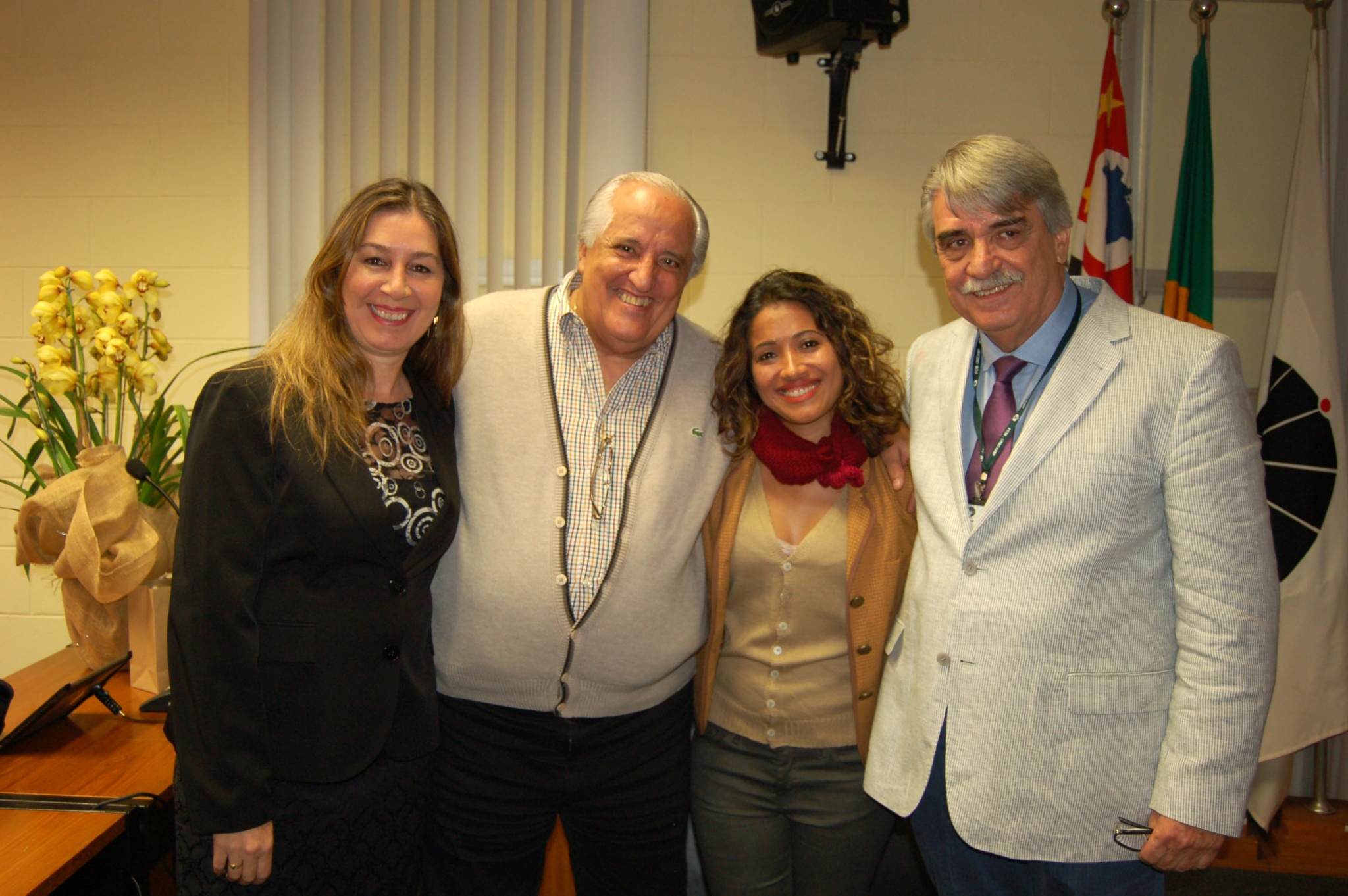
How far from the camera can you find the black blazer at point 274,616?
1387mm

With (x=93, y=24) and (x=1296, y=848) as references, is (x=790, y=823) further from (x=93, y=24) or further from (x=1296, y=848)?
(x=93, y=24)

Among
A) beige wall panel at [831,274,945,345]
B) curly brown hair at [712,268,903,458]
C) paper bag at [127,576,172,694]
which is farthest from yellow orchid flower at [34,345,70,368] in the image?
beige wall panel at [831,274,945,345]

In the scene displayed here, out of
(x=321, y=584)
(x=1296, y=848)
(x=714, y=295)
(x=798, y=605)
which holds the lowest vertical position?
(x=1296, y=848)

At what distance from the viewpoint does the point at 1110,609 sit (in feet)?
4.71

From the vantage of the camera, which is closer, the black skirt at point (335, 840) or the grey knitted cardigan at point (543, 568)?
the black skirt at point (335, 840)

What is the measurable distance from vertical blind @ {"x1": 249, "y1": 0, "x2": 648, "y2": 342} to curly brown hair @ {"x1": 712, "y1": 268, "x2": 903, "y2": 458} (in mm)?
1270

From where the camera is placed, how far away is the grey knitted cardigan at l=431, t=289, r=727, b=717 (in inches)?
68.4

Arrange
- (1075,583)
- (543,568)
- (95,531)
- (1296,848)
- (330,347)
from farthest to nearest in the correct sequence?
(1296,848) → (95,531) → (543,568) → (330,347) → (1075,583)

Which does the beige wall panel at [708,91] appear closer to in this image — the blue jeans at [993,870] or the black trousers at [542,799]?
the black trousers at [542,799]

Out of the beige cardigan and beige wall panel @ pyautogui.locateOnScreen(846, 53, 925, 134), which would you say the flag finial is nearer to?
beige wall panel @ pyautogui.locateOnScreen(846, 53, 925, 134)

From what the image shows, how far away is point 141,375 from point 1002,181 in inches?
80.8

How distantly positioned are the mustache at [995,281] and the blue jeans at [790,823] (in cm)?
97

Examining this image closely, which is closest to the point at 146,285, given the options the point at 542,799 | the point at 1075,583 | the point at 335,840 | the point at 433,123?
the point at 433,123

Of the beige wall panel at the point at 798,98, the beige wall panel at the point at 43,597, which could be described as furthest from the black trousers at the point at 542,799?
the beige wall panel at the point at 43,597
